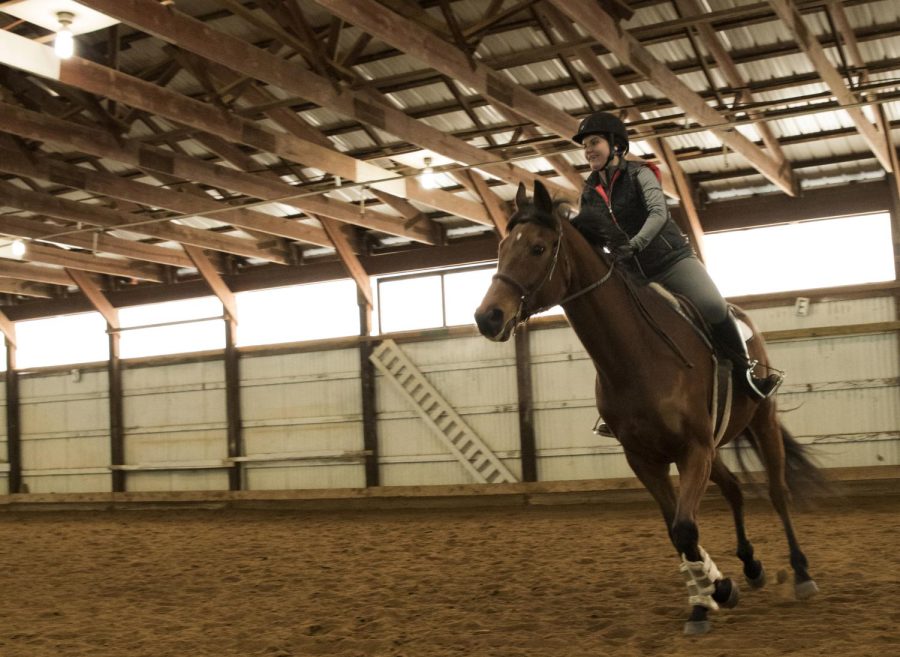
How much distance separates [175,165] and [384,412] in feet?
18.0

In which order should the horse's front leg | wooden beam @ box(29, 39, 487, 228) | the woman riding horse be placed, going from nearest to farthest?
the horse's front leg < the woman riding horse < wooden beam @ box(29, 39, 487, 228)

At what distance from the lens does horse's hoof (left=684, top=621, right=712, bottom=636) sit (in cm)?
418

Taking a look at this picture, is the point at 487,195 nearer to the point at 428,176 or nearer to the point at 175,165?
the point at 428,176

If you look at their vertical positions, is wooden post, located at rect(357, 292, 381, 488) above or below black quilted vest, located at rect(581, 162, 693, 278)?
below

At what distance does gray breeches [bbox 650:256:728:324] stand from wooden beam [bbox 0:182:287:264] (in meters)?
9.20

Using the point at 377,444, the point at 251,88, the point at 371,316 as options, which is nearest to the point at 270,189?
the point at 251,88

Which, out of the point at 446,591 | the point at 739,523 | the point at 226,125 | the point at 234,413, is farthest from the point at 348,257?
the point at 739,523

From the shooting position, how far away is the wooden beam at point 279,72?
7109mm

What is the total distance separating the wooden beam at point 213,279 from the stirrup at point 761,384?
38.5ft

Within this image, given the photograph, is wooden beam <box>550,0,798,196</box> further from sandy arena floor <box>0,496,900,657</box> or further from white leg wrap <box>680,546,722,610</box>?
white leg wrap <box>680,546,722,610</box>

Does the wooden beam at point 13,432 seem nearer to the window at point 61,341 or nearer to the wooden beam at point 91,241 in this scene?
the window at point 61,341

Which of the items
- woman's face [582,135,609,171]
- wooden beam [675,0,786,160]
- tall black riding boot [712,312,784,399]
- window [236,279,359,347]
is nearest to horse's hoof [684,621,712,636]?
tall black riding boot [712,312,784,399]

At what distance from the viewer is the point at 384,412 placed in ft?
49.0

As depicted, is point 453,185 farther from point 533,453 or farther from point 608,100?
point 533,453
